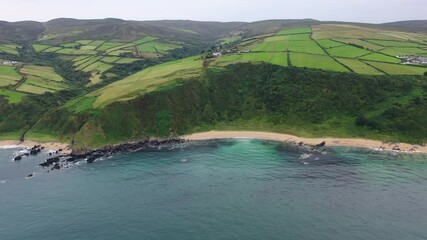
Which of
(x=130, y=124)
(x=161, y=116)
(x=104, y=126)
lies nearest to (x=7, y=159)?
(x=104, y=126)

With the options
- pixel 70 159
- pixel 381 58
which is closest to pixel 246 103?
pixel 70 159

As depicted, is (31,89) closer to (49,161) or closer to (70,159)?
(49,161)

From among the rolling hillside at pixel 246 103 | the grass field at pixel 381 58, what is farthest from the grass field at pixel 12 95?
the grass field at pixel 381 58

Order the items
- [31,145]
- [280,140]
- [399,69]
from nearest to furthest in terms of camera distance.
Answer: [280,140] < [31,145] < [399,69]

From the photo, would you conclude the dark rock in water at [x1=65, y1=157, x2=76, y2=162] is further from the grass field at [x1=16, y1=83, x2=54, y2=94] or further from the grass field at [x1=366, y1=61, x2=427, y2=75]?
the grass field at [x1=366, y1=61, x2=427, y2=75]

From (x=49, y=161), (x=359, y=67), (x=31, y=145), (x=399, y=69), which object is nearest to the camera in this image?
(x=49, y=161)

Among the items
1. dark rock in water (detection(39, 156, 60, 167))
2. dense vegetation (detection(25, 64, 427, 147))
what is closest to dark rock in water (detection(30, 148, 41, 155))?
dense vegetation (detection(25, 64, 427, 147))
